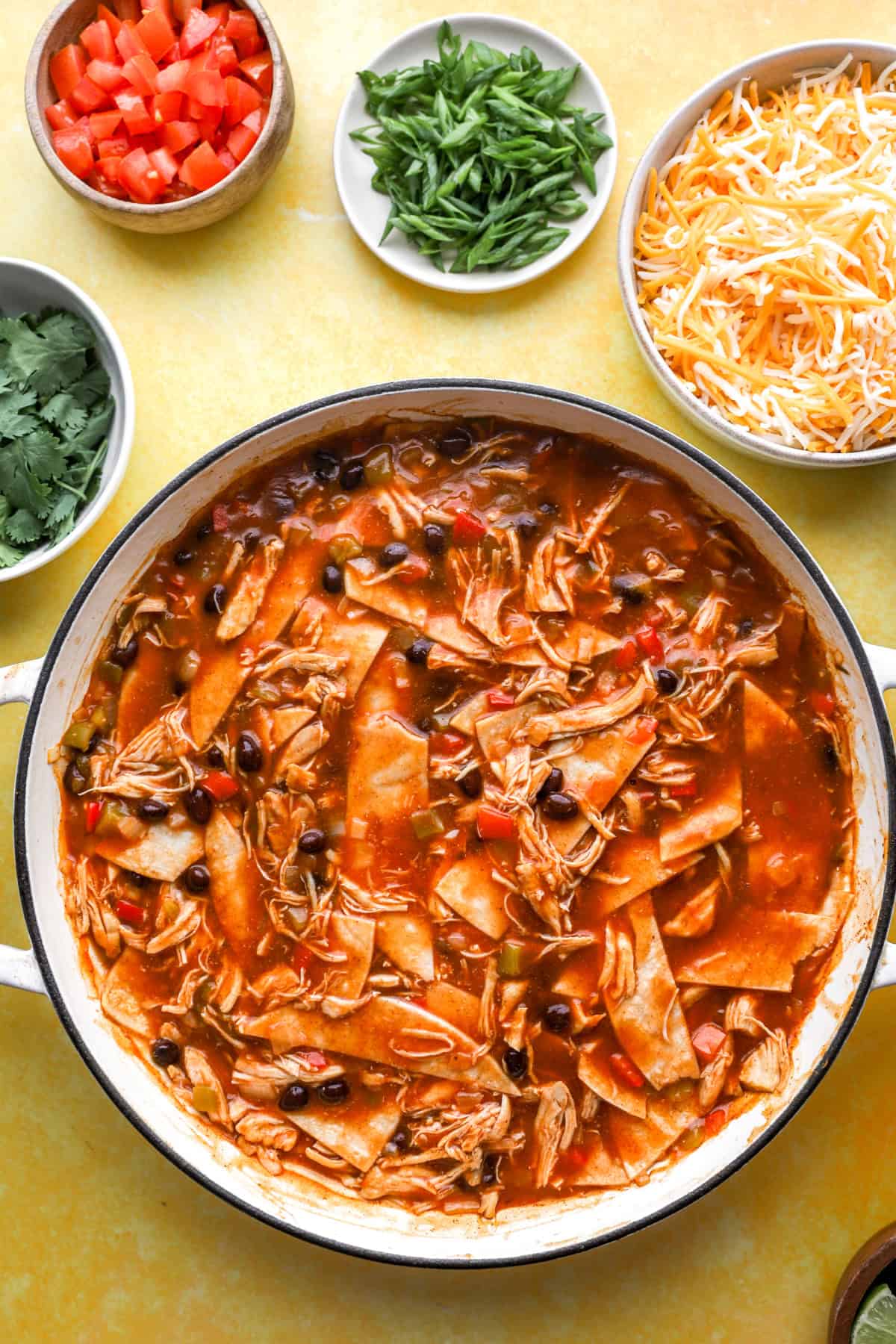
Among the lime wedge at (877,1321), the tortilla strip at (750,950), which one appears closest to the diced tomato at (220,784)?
the tortilla strip at (750,950)

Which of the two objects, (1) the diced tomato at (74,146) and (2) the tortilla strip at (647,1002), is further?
(1) the diced tomato at (74,146)

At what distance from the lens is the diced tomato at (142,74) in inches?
149

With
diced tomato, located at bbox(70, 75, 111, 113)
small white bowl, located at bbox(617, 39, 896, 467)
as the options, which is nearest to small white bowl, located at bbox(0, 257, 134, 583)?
diced tomato, located at bbox(70, 75, 111, 113)

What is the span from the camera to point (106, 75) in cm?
377

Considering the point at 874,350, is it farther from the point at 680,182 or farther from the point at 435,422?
the point at 435,422

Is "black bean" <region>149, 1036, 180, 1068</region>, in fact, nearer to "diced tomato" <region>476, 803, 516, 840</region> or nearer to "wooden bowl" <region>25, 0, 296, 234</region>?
"diced tomato" <region>476, 803, 516, 840</region>

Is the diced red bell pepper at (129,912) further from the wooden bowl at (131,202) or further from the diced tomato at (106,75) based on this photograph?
the diced tomato at (106,75)

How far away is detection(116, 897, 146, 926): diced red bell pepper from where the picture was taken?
148 inches

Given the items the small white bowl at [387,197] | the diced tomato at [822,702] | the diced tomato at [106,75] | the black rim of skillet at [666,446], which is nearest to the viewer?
the black rim of skillet at [666,446]

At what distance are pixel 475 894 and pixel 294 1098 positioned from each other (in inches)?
36.3

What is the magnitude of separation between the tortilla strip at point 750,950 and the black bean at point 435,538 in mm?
1529

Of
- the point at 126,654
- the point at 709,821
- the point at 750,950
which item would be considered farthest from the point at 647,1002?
the point at 126,654

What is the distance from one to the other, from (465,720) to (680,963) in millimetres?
1089

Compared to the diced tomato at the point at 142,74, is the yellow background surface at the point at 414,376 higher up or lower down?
lower down
